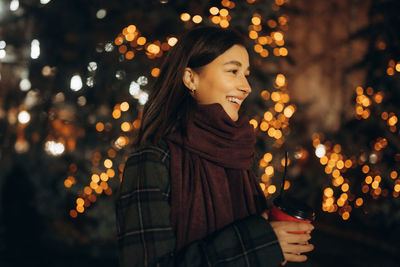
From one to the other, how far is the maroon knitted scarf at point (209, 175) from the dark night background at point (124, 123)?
1.57 m

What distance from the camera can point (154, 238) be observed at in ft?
3.74

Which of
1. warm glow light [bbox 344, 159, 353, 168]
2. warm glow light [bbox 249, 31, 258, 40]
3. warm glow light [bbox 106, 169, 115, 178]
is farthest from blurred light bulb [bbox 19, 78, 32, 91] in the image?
warm glow light [bbox 344, 159, 353, 168]

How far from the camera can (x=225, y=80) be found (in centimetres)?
138

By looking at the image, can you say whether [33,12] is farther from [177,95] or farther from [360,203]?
[360,203]

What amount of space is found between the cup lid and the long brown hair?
48cm

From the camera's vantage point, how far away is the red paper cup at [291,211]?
45.7 inches

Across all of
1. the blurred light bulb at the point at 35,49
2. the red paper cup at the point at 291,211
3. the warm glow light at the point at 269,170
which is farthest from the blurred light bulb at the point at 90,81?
the red paper cup at the point at 291,211

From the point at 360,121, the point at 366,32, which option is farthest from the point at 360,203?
the point at 366,32

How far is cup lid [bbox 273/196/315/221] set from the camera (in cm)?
116

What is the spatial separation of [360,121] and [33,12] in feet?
12.3

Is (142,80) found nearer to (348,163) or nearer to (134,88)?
(134,88)

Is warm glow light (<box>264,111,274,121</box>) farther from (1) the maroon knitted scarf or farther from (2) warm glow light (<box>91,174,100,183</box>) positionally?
(2) warm glow light (<box>91,174,100,183</box>)

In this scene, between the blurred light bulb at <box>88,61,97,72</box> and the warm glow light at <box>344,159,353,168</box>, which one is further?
the warm glow light at <box>344,159,353,168</box>

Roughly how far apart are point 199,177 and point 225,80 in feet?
1.38
